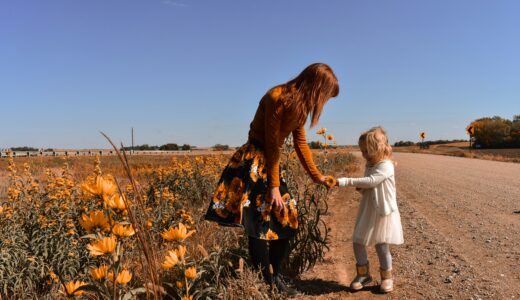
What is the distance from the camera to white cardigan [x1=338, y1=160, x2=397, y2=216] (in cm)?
283

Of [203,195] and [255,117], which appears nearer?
[255,117]

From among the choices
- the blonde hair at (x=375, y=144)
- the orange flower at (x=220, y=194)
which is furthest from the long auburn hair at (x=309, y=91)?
the orange flower at (x=220, y=194)

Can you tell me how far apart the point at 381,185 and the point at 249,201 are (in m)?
0.99

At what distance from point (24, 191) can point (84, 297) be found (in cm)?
193

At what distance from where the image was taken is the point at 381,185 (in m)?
2.90

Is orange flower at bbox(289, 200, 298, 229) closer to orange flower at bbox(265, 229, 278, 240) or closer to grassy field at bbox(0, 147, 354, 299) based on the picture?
orange flower at bbox(265, 229, 278, 240)

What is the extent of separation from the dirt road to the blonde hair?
99 cm

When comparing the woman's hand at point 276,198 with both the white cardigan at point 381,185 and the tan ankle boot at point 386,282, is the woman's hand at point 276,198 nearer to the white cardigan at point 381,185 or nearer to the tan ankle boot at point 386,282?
the white cardigan at point 381,185

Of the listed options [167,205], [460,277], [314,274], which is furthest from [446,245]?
[167,205]

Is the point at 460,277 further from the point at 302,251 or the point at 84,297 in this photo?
the point at 84,297

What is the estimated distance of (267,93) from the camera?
99.3 inches

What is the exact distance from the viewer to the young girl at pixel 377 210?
2846mm

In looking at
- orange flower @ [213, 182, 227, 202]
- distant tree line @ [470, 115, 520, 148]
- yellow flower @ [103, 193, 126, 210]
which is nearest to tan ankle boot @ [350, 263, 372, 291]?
orange flower @ [213, 182, 227, 202]

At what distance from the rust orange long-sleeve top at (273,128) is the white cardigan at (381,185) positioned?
1.20ft
